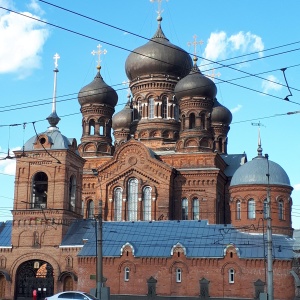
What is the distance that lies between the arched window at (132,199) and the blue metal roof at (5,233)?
8237 millimetres

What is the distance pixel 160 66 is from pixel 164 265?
1954cm

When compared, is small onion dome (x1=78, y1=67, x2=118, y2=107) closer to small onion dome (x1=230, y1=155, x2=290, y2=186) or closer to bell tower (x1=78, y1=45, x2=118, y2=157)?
bell tower (x1=78, y1=45, x2=118, y2=157)

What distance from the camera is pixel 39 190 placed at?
3503 cm

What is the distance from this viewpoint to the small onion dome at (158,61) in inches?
1817

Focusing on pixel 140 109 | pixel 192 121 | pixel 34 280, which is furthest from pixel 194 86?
pixel 34 280

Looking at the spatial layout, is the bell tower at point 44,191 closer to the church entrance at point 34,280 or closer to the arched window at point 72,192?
the arched window at point 72,192

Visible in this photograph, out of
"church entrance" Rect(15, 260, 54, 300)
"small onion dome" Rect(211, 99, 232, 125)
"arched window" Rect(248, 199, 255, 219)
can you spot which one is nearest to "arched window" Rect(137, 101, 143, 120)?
"small onion dome" Rect(211, 99, 232, 125)

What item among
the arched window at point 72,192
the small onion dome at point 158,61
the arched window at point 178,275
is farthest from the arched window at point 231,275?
the small onion dome at point 158,61

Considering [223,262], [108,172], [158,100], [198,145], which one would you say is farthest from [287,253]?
[158,100]

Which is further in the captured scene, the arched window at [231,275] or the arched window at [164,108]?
the arched window at [164,108]

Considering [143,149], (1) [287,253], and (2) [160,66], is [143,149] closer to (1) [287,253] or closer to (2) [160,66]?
(2) [160,66]

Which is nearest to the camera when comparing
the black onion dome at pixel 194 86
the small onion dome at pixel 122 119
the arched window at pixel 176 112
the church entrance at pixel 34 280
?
the church entrance at pixel 34 280

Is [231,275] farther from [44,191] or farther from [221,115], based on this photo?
[221,115]

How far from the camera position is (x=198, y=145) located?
41.8 m
